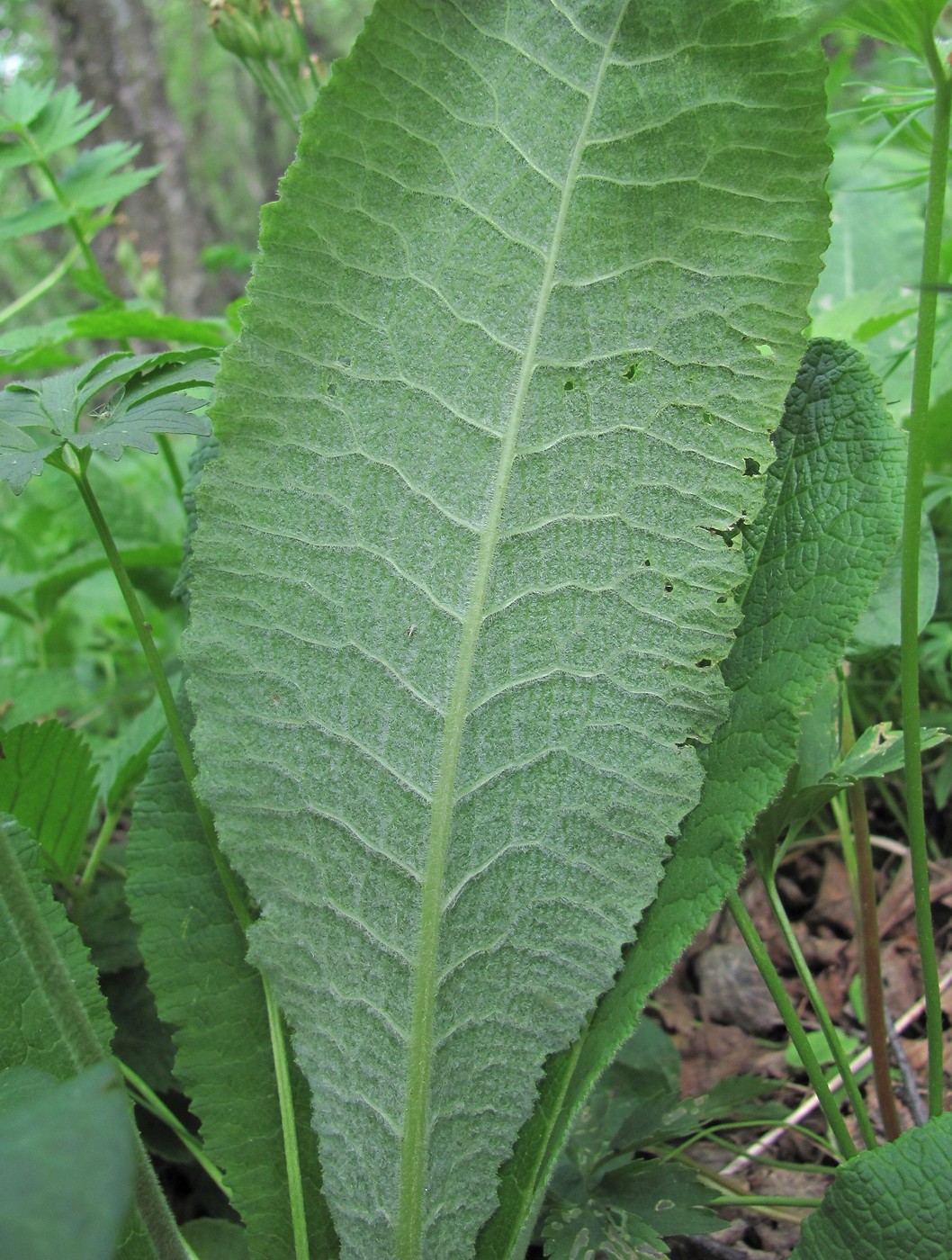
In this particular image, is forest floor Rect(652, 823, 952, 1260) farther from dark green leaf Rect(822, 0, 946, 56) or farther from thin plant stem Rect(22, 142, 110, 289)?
thin plant stem Rect(22, 142, 110, 289)

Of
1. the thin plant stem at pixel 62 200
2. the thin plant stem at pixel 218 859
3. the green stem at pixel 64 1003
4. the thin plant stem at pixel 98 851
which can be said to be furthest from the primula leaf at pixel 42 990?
the thin plant stem at pixel 62 200

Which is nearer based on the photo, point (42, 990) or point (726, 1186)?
point (42, 990)

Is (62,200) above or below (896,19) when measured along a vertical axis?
above

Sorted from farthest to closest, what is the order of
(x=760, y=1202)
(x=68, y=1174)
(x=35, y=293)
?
(x=35, y=293), (x=760, y=1202), (x=68, y=1174)

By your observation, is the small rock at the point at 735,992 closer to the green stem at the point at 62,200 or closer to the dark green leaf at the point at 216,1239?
the dark green leaf at the point at 216,1239

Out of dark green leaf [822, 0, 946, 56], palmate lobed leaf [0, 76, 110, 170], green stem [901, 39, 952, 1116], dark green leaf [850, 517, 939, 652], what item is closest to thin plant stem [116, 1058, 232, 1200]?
green stem [901, 39, 952, 1116]

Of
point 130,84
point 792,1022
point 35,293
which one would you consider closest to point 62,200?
point 35,293

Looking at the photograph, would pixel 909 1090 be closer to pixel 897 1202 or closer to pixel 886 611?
pixel 897 1202
